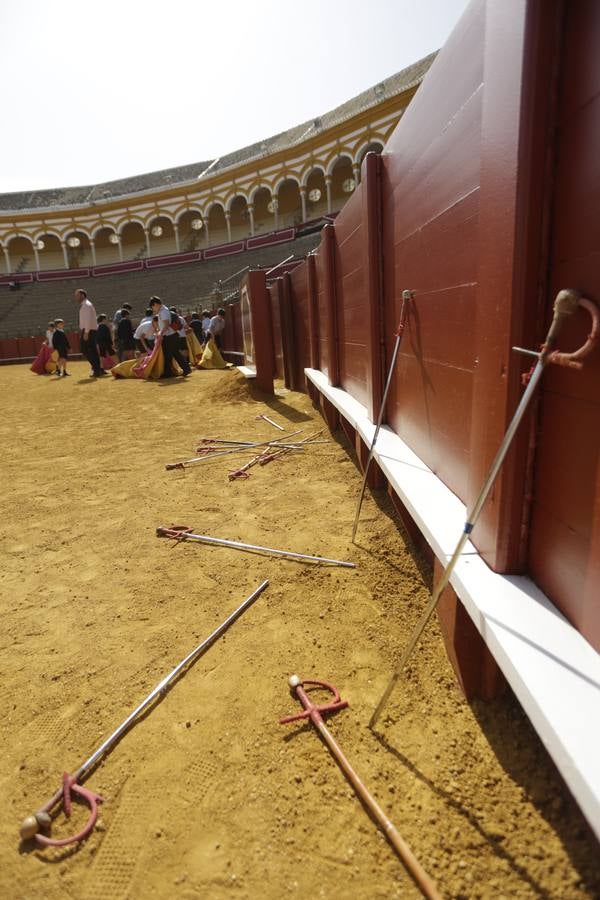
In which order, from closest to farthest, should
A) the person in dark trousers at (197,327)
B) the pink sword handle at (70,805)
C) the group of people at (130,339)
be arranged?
the pink sword handle at (70,805)
the group of people at (130,339)
the person in dark trousers at (197,327)

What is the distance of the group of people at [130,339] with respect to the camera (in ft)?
35.2

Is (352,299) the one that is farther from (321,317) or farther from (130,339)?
(130,339)

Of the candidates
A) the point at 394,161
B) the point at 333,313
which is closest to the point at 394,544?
the point at 394,161

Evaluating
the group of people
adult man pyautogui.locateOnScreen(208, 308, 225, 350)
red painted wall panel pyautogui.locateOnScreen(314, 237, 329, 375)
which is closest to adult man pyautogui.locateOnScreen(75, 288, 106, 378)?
the group of people

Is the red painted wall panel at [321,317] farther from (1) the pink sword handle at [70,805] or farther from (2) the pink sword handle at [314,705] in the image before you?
(1) the pink sword handle at [70,805]

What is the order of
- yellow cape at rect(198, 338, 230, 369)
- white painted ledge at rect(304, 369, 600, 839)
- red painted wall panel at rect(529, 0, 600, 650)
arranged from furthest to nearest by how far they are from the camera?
1. yellow cape at rect(198, 338, 230, 369)
2. red painted wall panel at rect(529, 0, 600, 650)
3. white painted ledge at rect(304, 369, 600, 839)

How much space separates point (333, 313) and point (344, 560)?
328 centimetres

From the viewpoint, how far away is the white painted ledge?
34.5 inches

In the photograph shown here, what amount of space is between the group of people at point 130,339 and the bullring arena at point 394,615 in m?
7.67

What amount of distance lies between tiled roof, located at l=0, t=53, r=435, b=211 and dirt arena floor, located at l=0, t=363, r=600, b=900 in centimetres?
2340

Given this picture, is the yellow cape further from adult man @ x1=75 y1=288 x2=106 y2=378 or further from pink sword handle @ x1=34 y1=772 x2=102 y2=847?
pink sword handle @ x1=34 y1=772 x2=102 y2=847

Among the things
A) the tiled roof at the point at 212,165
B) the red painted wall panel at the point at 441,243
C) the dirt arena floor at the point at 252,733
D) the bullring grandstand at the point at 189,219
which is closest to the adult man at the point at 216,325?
the bullring grandstand at the point at 189,219

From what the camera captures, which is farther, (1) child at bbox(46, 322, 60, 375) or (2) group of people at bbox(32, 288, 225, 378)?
(1) child at bbox(46, 322, 60, 375)

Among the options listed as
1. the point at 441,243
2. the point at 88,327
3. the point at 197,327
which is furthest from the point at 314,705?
the point at 197,327
